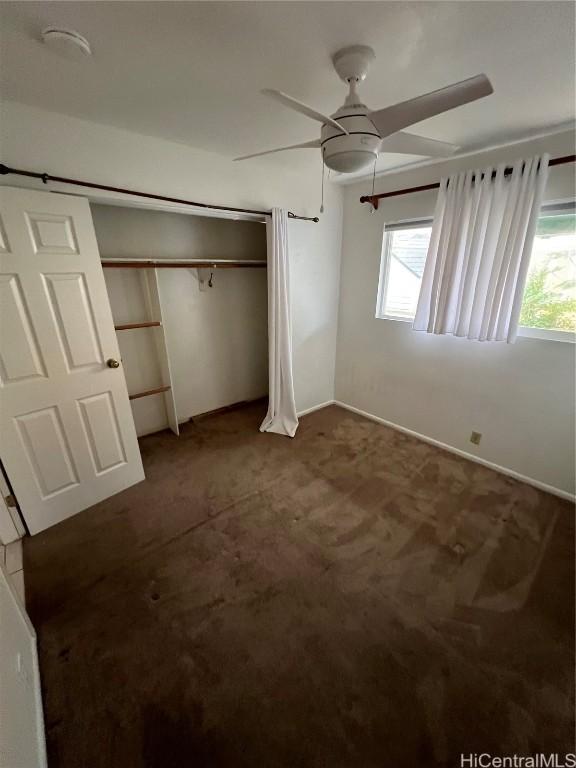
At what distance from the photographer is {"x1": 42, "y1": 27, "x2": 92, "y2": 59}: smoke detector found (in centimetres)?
111

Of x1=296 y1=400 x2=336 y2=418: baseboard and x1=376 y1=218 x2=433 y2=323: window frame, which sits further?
x1=296 y1=400 x2=336 y2=418: baseboard

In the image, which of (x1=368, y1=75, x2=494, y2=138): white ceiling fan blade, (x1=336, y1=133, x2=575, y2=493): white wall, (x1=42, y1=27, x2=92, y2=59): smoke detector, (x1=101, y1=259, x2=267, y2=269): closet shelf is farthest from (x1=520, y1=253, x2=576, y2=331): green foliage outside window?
(x1=42, y1=27, x2=92, y2=59): smoke detector

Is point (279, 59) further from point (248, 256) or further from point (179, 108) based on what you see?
point (248, 256)

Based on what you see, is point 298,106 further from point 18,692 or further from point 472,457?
point 472,457

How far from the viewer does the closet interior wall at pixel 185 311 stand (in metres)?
2.63

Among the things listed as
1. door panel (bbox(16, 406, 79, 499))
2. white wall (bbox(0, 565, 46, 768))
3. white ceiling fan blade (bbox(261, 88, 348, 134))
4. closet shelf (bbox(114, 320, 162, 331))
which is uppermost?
white ceiling fan blade (bbox(261, 88, 348, 134))

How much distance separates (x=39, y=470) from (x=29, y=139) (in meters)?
1.91

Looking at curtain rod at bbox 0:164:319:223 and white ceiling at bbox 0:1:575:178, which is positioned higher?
white ceiling at bbox 0:1:575:178

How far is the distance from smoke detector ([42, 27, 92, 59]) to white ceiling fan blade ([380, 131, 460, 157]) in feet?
4.19

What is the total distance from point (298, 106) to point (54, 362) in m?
1.88

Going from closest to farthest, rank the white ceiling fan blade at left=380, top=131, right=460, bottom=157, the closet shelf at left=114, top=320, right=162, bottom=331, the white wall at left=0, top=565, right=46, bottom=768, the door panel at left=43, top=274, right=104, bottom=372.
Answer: the white wall at left=0, top=565, right=46, bottom=768 < the white ceiling fan blade at left=380, top=131, right=460, bottom=157 < the door panel at left=43, top=274, right=104, bottom=372 < the closet shelf at left=114, top=320, right=162, bottom=331

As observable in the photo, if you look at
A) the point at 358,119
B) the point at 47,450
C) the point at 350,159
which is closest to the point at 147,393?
the point at 47,450

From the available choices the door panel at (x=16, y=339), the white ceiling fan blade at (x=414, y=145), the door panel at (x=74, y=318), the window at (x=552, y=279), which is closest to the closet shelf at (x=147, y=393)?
the door panel at (x=74, y=318)

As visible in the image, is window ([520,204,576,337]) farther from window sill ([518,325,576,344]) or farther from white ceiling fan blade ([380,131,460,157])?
white ceiling fan blade ([380,131,460,157])
